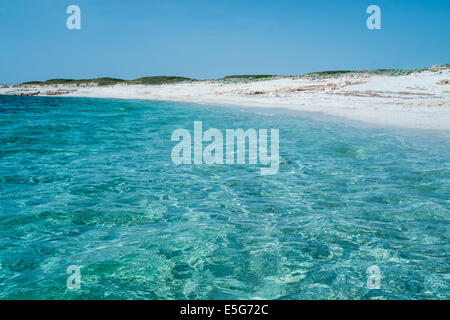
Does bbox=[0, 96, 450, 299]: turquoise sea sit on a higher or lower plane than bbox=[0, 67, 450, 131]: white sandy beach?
lower

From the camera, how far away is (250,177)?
274 inches

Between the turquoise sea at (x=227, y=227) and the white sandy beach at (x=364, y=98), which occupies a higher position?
the white sandy beach at (x=364, y=98)

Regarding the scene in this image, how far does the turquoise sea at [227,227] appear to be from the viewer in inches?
129

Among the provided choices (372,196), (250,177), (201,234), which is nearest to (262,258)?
(201,234)

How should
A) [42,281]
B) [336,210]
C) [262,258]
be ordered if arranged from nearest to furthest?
[42,281] < [262,258] < [336,210]

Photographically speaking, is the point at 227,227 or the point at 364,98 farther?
the point at 364,98

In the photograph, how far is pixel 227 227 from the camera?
4.54m

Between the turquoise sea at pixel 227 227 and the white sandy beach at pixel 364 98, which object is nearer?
the turquoise sea at pixel 227 227

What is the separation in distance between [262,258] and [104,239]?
77.0 inches

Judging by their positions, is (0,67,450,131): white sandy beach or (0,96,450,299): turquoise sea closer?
(0,96,450,299): turquoise sea

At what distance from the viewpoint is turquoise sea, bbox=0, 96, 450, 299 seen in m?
3.28

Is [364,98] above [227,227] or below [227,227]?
above
